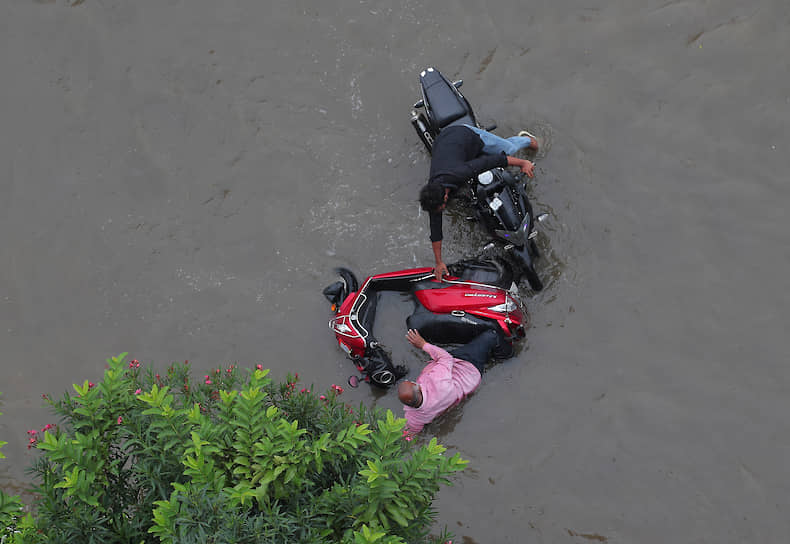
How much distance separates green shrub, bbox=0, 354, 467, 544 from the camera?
3107 millimetres

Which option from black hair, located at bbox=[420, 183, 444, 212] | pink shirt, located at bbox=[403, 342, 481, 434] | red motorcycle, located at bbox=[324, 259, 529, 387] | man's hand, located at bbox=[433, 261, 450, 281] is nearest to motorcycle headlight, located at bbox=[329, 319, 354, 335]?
red motorcycle, located at bbox=[324, 259, 529, 387]

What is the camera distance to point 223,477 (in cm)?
321

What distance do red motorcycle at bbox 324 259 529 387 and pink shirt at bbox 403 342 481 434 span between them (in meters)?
0.32

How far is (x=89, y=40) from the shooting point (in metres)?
7.06

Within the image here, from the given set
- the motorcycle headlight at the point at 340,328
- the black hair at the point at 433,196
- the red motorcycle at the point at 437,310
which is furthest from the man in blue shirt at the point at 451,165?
the motorcycle headlight at the point at 340,328

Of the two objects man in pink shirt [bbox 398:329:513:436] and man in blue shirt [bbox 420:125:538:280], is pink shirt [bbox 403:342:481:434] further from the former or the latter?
man in blue shirt [bbox 420:125:538:280]

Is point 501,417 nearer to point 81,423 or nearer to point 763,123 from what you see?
point 81,423

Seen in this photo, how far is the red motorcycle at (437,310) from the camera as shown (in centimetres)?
551

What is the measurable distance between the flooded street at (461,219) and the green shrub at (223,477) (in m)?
2.39

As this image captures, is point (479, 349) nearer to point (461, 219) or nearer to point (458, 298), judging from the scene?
point (458, 298)

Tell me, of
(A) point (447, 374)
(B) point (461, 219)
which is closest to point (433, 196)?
(B) point (461, 219)

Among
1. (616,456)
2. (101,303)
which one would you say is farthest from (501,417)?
(101,303)

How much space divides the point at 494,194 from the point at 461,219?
31.6 inches

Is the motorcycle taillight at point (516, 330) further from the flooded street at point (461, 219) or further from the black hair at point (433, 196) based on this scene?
the black hair at point (433, 196)
